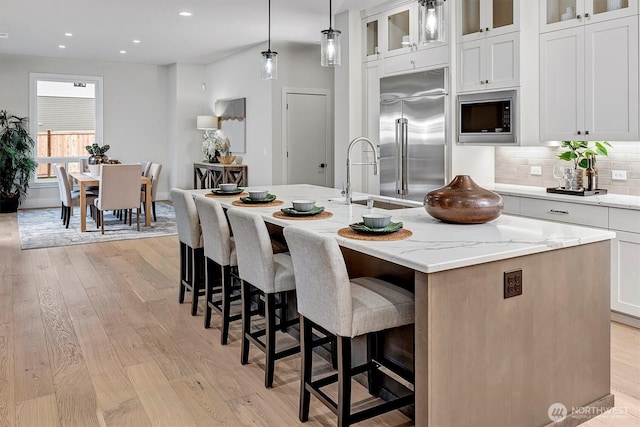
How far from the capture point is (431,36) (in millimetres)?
2865

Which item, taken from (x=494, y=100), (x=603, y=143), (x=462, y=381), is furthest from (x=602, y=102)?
(x=462, y=381)

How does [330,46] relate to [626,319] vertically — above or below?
above

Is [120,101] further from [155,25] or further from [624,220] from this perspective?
[624,220]

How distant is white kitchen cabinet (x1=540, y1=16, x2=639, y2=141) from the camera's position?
12.2ft

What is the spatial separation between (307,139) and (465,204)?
622cm

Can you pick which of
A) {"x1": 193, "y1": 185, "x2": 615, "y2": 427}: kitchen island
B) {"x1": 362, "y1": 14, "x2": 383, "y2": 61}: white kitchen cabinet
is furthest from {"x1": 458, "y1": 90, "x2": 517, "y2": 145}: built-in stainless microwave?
{"x1": 193, "y1": 185, "x2": 615, "y2": 427}: kitchen island

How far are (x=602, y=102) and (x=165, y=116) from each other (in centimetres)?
917

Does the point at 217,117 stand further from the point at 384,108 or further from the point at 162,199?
the point at 384,108

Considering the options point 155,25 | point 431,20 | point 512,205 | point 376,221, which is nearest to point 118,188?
point 155,25

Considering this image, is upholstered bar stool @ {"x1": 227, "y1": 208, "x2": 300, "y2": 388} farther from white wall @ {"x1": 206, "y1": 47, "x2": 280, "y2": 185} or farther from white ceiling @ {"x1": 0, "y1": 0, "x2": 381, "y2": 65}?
white wall @ {"x1": 206, "y1": 47, "x2": 280, "y2": 185}

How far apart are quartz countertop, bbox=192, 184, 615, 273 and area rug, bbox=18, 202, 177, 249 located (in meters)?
4.78

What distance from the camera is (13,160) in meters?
9.38

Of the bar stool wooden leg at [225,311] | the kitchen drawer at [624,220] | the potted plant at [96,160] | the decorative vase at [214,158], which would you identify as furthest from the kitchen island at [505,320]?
the decorative vase at [214,158]

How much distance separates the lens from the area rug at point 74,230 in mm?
6969
